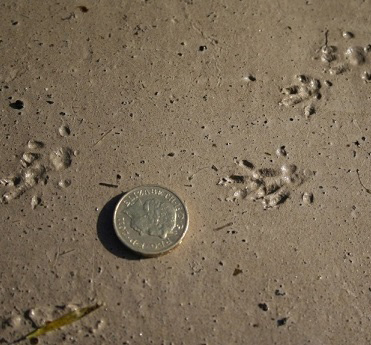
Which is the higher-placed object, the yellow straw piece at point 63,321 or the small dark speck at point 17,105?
the small dark speck at point 17,105

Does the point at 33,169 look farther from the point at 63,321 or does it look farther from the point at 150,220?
the point at 63,321

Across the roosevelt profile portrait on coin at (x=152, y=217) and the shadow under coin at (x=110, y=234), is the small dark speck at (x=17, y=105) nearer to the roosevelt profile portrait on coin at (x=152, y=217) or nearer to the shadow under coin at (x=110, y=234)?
the shadow under coin at (x=110, y=234)

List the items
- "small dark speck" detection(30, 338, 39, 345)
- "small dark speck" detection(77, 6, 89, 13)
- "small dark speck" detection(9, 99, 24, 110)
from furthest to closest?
1. "small dark speck" detection(77, 6, 89, 13)
2. "small dark speck" detection(9, 99, 24, 110)
3. "small dark speck" detection(30, 338, 39, 345)

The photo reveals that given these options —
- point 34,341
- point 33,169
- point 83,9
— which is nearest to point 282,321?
point 34,341

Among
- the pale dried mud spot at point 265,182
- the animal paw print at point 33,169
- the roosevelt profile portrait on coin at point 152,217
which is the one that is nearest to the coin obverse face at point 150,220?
the roosevelt profile portrait on coin at point 152,217

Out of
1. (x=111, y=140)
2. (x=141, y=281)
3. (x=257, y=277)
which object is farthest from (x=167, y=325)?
(x=111, y=140)

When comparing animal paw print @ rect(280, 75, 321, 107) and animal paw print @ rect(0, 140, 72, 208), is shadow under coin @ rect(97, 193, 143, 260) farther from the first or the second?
animal paw print @ rect(280, 75, 321, 107)

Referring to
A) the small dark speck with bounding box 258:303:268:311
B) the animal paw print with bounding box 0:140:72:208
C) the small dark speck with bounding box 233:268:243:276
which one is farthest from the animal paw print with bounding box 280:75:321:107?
the animal paw print with bounding box 0:140:72:208
